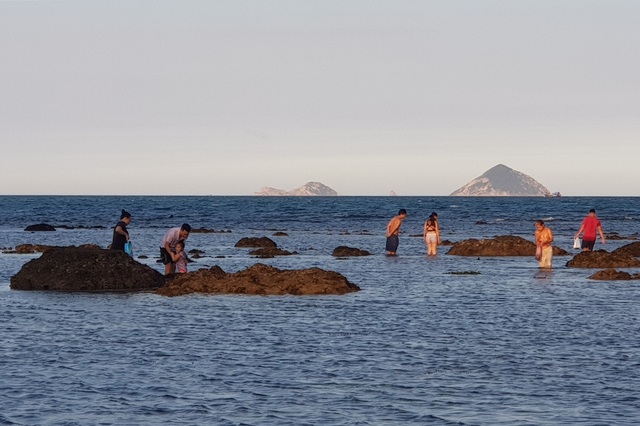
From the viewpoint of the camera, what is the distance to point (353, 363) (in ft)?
59.8

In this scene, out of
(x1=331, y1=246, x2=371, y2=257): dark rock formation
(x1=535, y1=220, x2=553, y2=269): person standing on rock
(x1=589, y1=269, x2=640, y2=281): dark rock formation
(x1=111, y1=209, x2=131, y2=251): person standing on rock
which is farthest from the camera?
(x1=331, y1=246, x2=371, y2=257): dark rock formation

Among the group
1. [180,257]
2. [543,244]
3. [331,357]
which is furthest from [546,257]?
[331,357]

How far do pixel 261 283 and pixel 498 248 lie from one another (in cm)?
2446

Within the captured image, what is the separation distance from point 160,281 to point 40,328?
→ 32.4 ft

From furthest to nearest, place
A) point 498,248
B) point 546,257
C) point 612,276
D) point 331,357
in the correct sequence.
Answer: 1. point 498,248
2. point 546,257
3. point 612,276
4. point 331,357

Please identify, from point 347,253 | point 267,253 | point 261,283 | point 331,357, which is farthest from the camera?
point 267,253

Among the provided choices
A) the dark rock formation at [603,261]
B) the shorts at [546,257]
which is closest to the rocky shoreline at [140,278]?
the shorts at [546,257]

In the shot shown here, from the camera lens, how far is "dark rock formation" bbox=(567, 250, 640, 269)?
4141 centimetres

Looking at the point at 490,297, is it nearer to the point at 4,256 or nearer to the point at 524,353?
the point at 524,353

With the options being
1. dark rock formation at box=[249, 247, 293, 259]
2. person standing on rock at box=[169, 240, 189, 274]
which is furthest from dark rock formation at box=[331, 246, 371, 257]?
person standing on rock at box=[169, 240, 189, 274]

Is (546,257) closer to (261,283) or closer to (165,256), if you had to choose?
(261,283)

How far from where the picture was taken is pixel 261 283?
31.0m

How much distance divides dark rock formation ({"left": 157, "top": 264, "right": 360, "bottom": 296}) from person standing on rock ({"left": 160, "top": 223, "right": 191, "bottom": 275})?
0.96m

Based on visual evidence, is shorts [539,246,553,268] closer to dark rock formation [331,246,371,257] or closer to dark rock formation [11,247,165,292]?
dark rock formation [331,246,371,257]
